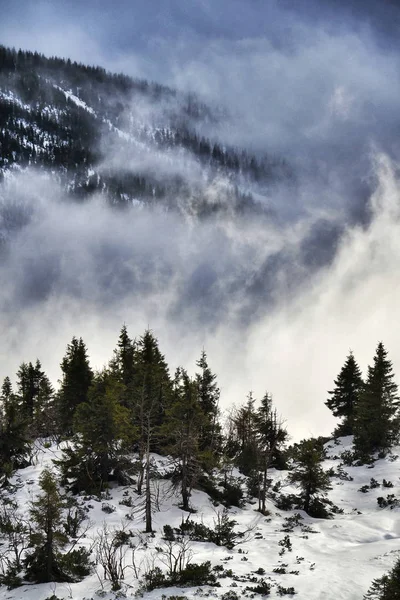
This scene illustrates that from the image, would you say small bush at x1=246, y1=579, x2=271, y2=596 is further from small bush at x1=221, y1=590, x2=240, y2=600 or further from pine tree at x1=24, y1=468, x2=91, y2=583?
pine tree at x1=24, y1=468, x2=91, y2=583

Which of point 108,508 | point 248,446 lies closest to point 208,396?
point 248,446

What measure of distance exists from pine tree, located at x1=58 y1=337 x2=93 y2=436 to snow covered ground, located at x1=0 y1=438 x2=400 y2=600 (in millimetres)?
8386

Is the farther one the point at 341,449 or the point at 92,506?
the point at 341,449

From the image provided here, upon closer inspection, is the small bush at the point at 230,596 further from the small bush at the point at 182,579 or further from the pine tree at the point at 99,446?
the pine tree at the point at 99,446

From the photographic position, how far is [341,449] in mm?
57312

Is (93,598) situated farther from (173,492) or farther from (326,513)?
(326,513)

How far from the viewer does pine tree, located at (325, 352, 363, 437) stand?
63.3 m

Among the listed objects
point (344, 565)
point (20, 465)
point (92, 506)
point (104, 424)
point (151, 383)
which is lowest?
point (344, 565)

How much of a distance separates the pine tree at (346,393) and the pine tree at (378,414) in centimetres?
1265

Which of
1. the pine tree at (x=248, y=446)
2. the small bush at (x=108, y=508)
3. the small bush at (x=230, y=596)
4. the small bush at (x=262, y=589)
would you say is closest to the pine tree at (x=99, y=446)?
the small bush at (x=108, y=508)

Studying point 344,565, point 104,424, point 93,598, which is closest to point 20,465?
point 104,424

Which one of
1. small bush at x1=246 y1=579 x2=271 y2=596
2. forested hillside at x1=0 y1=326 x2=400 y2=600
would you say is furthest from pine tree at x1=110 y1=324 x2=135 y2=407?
small bush at x1=246 y1=579 x2=271 y2=596

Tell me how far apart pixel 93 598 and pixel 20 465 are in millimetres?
28397

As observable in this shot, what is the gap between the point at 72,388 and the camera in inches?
2136
